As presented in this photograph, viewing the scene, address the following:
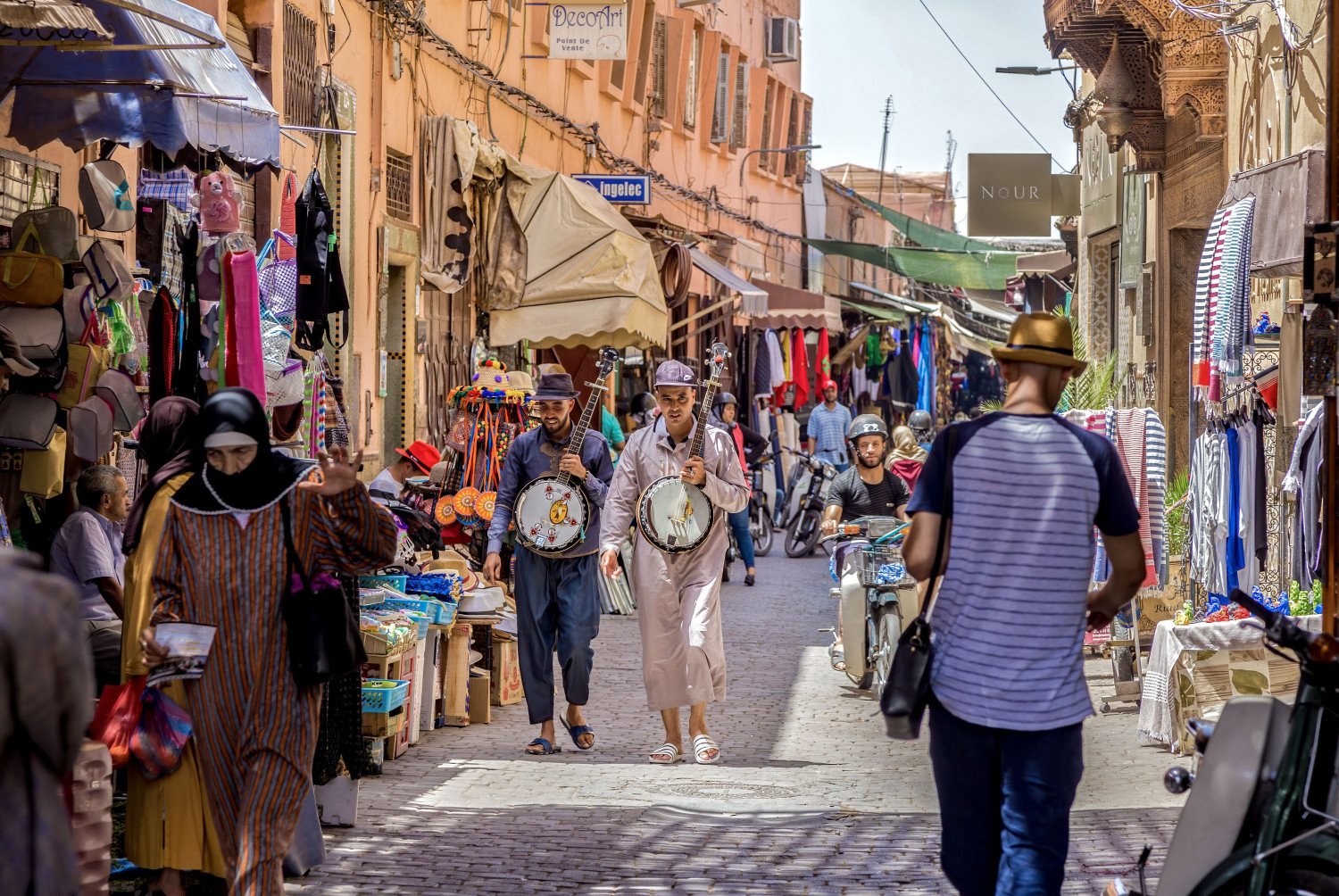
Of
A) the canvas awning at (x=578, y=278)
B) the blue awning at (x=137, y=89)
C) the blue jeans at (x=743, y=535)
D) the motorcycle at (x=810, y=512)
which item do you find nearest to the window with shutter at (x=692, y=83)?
the motorcycle at (x=810, y=512)

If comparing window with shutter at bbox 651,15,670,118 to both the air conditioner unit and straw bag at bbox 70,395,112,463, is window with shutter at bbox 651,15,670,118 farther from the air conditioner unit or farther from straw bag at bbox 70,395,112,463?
straw bag at bbox 70,395,112,463

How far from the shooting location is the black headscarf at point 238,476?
566 cm

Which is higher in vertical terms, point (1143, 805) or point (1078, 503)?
point (1078, 503)

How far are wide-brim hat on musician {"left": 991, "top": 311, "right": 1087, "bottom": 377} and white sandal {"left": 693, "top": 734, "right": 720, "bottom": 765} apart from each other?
186 inches

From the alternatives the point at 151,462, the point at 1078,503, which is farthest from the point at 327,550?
the point at 1078,503

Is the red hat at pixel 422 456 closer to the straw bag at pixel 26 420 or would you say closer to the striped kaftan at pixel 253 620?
the straw bag at pixel 26 420

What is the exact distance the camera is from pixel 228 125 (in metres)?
8.47

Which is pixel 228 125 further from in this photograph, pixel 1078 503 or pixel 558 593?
pixel 1078 503

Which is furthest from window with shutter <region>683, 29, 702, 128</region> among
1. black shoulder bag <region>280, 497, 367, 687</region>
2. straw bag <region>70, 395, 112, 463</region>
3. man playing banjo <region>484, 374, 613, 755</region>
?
black shoulder bag <region>280, 497, 367, 687</region>

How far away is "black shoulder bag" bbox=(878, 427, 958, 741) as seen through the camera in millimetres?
4961

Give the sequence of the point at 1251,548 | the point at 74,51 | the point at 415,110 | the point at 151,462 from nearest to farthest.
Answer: the point at 151,462
the point at 74,51
the point at 1251,548
the point at 415,110

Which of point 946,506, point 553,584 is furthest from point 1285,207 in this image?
point 553,584

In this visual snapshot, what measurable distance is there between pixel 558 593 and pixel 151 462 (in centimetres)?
350

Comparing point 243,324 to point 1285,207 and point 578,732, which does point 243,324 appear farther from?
point 1285,207
